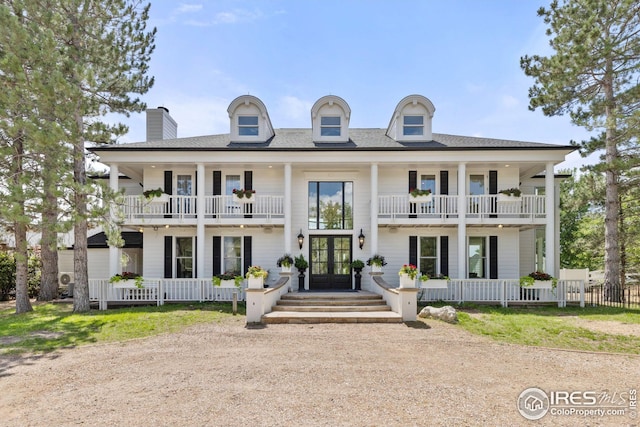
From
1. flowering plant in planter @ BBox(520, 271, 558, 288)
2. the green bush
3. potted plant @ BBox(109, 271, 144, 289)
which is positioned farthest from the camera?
the green bush

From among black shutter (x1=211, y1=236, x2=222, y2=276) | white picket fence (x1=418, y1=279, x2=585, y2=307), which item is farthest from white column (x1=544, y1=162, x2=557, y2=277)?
black shutter (x1=211, y1=236, x2=222, y2=276)

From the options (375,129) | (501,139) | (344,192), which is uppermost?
(375,129)

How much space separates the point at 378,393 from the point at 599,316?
10040 millimetres

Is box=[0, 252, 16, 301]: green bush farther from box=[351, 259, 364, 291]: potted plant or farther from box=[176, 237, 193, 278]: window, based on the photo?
box=[351, 259, 364, 291]: potted plant

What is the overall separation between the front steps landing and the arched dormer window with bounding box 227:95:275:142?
7.20 m

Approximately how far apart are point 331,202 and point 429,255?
15.5ft

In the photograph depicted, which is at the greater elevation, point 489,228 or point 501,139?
point 501,139

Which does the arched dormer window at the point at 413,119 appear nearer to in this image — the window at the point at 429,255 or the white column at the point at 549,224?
the window at the point at 429,255

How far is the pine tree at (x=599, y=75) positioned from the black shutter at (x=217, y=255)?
48.6 ft

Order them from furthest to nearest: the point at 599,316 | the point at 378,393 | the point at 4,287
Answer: the point at 4,287
the point at 599,316
the point at 378,393

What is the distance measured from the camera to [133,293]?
1345cm

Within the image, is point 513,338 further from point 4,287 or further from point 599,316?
point 4,287

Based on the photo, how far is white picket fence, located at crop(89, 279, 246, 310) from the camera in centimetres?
1321

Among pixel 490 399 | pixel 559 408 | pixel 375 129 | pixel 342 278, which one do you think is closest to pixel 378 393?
pixel 490 399
